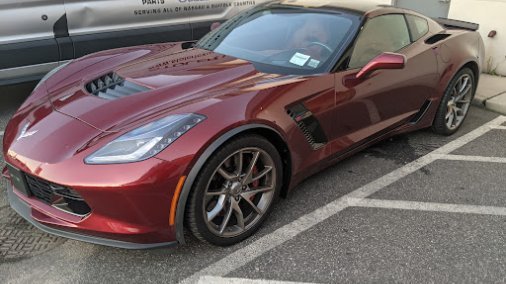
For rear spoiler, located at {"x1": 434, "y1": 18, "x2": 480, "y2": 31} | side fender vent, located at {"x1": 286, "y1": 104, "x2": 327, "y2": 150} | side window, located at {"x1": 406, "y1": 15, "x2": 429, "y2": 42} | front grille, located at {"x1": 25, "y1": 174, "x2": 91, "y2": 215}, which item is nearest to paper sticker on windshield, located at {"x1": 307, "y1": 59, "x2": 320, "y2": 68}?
side fender vent, located at {"x1": 286, "y1": 104, "x2": 327, "y2": 150}

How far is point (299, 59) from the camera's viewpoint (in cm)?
333

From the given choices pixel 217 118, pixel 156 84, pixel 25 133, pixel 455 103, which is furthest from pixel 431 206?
pixel 25 133

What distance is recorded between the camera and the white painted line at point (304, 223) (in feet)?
8.68

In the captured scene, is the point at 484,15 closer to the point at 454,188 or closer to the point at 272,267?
the point at 454,188

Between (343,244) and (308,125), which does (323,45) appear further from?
(343,244)

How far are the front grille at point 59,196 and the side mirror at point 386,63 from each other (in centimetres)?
201

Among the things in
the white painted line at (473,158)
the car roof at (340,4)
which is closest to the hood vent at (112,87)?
the car roof at (340,4)

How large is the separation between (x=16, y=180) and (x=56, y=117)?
0.41 metres

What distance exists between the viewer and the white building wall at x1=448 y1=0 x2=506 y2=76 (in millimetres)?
6332

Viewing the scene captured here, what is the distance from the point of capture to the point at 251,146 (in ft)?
8.89

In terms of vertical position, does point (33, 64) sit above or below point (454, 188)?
above

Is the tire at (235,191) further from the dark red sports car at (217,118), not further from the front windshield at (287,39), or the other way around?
the front windshield at (287,39)

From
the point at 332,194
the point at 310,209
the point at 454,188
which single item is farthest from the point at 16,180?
the point at 454,188

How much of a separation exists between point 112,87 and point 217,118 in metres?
0.87
